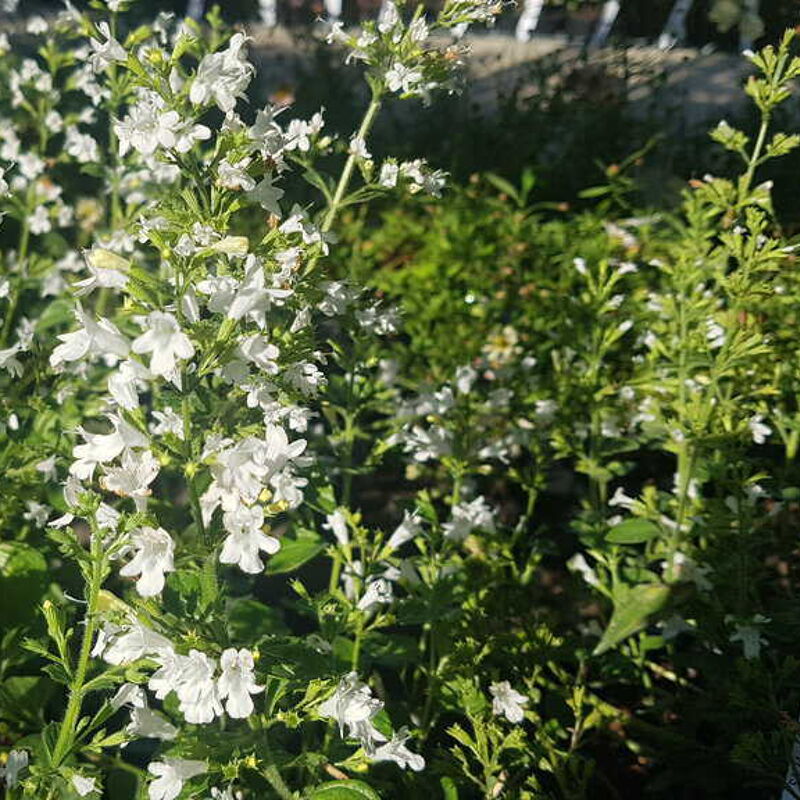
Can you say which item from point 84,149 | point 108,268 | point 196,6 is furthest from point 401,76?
point 196,6

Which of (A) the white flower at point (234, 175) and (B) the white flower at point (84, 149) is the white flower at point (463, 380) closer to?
(A) the white flower at point (234, 175)

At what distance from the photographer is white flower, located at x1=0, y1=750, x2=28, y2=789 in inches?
52.7

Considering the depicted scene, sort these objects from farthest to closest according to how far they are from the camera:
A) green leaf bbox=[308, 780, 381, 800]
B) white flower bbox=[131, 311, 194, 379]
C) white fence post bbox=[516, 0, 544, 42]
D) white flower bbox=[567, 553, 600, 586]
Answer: white fence post bbox=[516, 0, 544, 42], white flower bbox=[567, 553, 600, 586], green leaf bbox=[308, 780, 381, 800], white flower bbox=[131, 311, 194, 379]

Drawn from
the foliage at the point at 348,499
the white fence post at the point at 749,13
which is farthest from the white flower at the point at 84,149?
the white fence post at the point at 749,13

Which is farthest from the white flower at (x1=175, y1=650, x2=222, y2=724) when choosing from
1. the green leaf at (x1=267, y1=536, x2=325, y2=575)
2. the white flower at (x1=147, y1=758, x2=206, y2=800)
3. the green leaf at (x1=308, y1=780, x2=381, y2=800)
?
the green leaf at (x1=267, y1=536, x2=325, y2=575)

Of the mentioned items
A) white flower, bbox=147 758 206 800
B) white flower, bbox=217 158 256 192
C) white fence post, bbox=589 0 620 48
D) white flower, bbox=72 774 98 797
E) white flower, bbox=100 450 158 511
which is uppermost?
white fence post, bbox=589 0 620 48

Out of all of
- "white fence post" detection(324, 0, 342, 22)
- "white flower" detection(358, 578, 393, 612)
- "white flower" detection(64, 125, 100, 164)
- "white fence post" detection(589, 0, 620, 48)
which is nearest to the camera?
"white flower" detection(358, 578, 393, 612)

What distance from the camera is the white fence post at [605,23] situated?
5094 mm

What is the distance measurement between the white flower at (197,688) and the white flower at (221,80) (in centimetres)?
75

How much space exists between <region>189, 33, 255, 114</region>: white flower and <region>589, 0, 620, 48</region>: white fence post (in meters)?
4.25

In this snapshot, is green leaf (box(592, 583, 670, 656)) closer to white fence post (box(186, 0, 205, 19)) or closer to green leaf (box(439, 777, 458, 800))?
green leaf (box(439, 777, 458, 800))

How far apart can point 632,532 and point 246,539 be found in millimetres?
1039

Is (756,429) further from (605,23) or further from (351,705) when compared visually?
(605,23)

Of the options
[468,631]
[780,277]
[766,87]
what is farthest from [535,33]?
[468,631]
